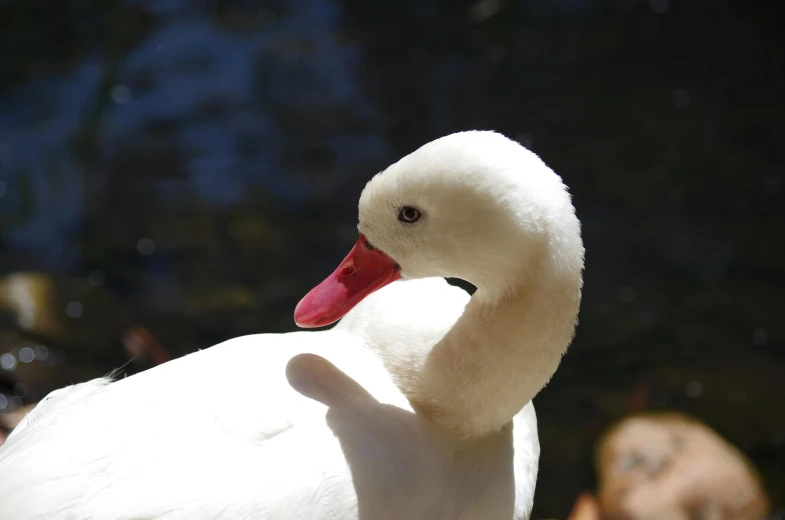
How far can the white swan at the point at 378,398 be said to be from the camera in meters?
1.88

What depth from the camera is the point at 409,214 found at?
6.54 feet

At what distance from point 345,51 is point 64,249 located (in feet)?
7.37

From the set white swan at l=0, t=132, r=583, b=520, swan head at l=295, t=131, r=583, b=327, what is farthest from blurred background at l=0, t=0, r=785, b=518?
swan head at l=295, t=131, r=583, b=327

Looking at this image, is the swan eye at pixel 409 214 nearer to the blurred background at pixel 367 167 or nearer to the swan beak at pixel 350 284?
the swan beak at pixel 350 284

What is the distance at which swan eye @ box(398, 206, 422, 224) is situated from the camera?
1977 mm

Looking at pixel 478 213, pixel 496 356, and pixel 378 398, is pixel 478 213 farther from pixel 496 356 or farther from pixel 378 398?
pixel 378 398

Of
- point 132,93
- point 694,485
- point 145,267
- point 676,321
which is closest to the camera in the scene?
point 694,485

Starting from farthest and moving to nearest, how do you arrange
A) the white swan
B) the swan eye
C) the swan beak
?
1. the swan beak
2. the swan eye
3. the white swan

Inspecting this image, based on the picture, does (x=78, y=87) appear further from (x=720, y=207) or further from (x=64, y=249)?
(x=720, y=207)

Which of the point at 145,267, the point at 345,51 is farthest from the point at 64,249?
the point at 345,51

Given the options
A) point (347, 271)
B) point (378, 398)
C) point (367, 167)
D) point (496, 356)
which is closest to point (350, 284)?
point (347, 271)

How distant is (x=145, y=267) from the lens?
4.55 metres

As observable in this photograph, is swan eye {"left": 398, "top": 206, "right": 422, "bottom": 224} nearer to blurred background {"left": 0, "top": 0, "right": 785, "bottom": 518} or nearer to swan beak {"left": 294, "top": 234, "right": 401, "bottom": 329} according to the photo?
swan beak {"left": 294, "top": 234, "right": 401, "bottom": 329}

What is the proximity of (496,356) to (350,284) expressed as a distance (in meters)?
0.39
